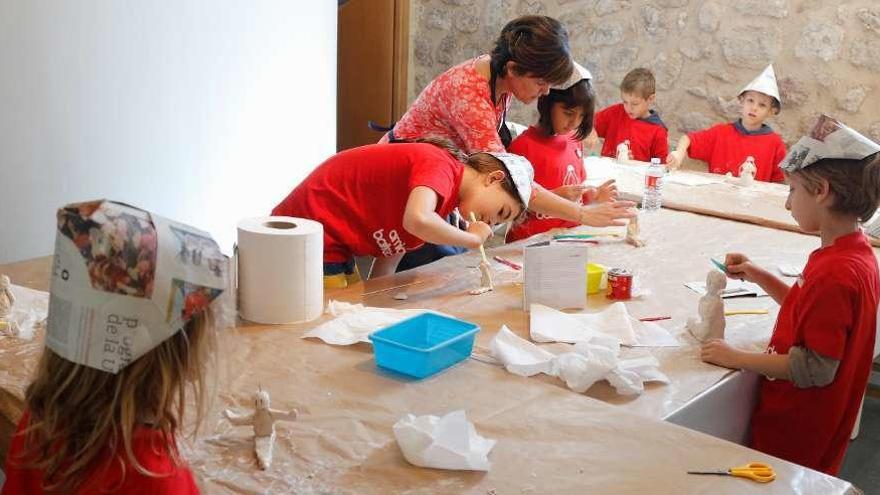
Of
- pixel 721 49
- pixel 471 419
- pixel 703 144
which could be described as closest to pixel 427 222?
pixel 471 419

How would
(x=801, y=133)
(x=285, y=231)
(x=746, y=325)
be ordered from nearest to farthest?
(x=285, y=231)
(x=746, y=325)
(x=801, y=133)

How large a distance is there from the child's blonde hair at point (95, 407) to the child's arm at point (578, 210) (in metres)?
1.58

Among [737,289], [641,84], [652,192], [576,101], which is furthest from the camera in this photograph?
[641,84]

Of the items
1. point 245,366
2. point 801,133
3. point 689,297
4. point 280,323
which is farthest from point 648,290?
point 801,133

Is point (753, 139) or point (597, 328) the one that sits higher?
point (753, 139)

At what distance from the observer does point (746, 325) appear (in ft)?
6.20

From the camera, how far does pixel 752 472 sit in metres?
1.15

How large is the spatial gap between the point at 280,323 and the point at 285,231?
18cm

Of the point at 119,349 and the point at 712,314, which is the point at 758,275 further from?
the point at 119,349

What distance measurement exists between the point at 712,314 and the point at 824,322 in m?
0.21

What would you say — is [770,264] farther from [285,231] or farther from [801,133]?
[801,133]

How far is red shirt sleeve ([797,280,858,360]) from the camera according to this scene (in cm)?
158

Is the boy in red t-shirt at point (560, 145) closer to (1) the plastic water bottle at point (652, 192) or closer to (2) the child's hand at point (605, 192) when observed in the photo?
(2) the child's hand at point (605, 192)

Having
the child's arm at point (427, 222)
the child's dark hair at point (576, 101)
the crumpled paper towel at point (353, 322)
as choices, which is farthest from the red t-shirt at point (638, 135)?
the crumpled paper towel at point (353, 322)
